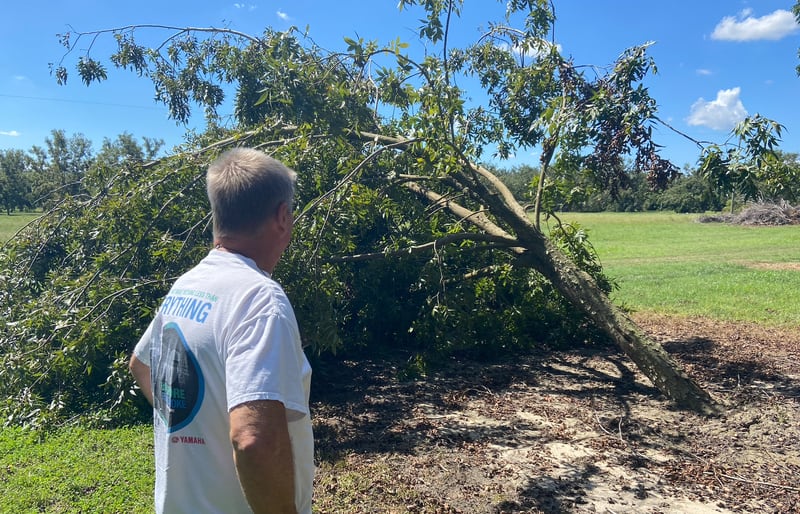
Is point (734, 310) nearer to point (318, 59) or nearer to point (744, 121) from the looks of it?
point (744, 121)

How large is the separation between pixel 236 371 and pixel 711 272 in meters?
15.0

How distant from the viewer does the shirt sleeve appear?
1299mm

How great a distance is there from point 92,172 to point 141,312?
184 centimetres

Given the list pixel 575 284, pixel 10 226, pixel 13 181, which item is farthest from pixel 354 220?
pixel 13 181

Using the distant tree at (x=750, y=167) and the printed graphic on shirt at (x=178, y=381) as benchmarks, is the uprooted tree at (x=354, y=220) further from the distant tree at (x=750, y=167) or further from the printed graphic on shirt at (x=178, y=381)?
the printed graphic on shirt at (x=178, y=381)

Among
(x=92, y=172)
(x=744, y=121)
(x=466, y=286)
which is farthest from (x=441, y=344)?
(x=92, y=172)

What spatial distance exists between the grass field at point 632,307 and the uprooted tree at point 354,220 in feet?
1.49

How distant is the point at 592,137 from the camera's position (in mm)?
4973

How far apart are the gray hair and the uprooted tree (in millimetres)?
2654

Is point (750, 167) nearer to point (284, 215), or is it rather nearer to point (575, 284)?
point (575, 284)

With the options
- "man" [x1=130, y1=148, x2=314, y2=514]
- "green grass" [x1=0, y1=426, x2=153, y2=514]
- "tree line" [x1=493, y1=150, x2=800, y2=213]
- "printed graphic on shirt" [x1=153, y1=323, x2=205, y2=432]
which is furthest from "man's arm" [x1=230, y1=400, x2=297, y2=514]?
"tree line" [x1=493, y1=150, x2=800, y2=213]

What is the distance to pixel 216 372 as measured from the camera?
1.43 meters

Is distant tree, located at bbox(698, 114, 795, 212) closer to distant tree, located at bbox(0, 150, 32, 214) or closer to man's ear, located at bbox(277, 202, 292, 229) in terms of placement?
man's ear, located at bbox(277, 202, 292, 229)

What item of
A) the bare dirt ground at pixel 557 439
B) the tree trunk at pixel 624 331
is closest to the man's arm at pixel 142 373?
the bare dirt ground at pixel 557 439
